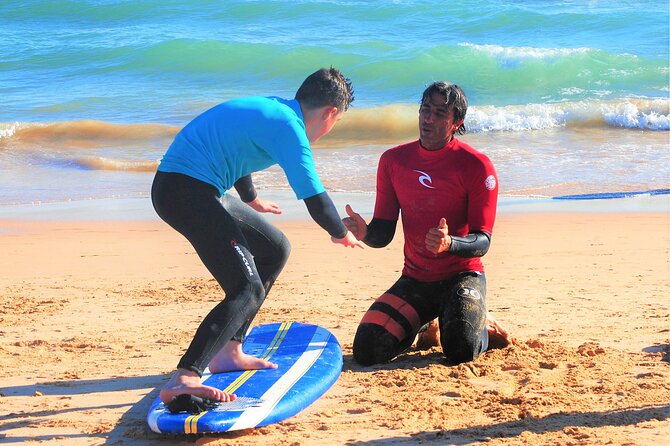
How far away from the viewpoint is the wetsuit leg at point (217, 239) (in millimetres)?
4273

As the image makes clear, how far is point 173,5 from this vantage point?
29141 mm

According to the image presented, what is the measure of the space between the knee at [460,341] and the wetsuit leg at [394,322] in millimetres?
244

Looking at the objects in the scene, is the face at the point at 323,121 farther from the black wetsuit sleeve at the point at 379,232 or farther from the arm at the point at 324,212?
the black wetsuit sleeve at the point at 379,232

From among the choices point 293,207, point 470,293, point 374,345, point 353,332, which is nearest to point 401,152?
point 470,293

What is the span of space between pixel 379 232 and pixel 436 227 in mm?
466

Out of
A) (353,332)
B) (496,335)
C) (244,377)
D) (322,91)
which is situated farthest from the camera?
(353,332)

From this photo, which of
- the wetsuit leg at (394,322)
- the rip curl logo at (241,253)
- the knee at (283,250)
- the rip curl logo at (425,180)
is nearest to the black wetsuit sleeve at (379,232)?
the wetsuit leg at (394,322)

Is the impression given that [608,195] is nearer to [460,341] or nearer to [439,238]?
[460,341]

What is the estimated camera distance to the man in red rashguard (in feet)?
17.0

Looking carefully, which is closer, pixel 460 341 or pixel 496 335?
pixel 460 341

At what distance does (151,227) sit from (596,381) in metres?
5.43

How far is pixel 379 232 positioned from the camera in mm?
5551

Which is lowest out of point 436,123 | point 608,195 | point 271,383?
point 608,195

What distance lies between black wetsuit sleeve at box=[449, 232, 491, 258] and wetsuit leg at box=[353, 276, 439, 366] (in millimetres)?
440
